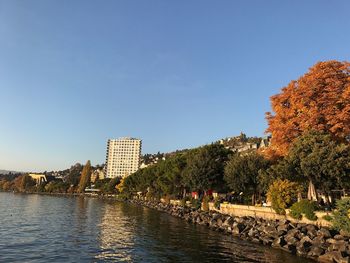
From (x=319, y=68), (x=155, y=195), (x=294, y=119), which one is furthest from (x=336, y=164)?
(x=155, y=195)

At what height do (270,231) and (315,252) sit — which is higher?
(270,231)

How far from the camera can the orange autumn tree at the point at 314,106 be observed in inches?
1748

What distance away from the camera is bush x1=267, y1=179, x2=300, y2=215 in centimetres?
4428

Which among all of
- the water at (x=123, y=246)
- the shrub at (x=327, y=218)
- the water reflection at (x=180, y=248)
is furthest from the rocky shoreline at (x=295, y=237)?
the water at (x=123, y=246)

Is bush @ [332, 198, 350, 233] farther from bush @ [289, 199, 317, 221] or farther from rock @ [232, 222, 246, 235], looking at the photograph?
rock @ [232, 222, 246, 235]

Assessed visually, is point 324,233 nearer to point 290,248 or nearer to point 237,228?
point 290,248

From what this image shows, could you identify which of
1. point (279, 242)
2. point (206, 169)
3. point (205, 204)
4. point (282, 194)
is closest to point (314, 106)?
point (282, 194)

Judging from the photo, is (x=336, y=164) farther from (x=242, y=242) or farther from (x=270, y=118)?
(x=270, y=118)

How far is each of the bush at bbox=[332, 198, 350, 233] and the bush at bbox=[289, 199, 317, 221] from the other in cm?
498

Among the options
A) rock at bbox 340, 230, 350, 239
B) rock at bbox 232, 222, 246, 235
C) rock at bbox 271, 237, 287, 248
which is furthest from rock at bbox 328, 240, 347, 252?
rock at bbox 232, 222, 246, 235

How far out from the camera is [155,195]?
121312 mm

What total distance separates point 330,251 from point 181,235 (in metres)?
18.3

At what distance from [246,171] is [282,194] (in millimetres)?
14366

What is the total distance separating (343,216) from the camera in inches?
1280
